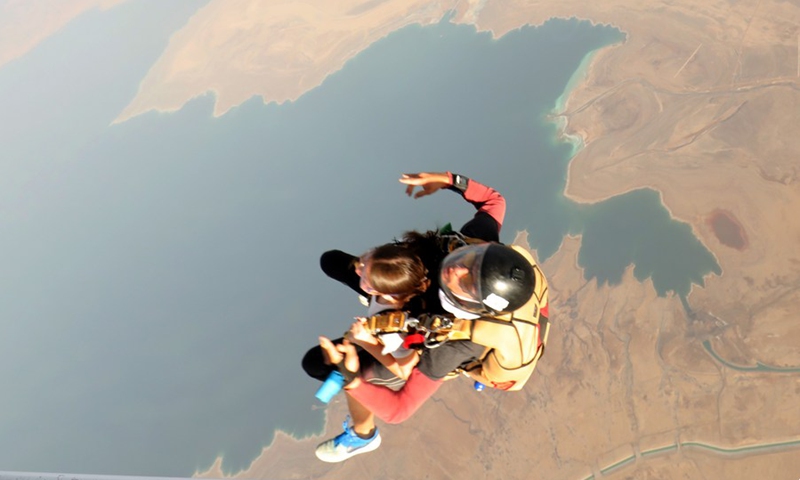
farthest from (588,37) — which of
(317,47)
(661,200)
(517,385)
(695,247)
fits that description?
(517,385)

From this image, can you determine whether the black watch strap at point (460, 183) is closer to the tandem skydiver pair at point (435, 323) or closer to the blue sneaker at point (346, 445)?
the tandem skydiver pair at point (435, 323)

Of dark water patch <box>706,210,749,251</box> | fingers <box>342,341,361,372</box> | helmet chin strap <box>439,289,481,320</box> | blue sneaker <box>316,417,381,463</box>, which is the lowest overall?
dark water patch <box>706,210,749,251</box>

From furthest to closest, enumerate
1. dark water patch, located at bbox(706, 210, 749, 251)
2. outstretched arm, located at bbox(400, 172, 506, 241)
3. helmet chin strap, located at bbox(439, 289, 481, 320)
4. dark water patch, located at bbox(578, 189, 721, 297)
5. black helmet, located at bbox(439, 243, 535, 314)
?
dark water patch, located at bbox(706, 210, 749, 251)
dark water patch, located at bbox(578, 189, 721, 297)
outstretched arm, located at bbox(400, 172, 506, 241)
helmet chin strap, located at bbox(439, 289, 481, 320)
black helmet, located at bbox(439, 243, 535, 314)

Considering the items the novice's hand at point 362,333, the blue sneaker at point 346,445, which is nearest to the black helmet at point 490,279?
the novice's hand at point 362,333

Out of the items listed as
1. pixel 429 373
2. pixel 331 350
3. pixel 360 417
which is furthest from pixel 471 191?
pixel 360 417

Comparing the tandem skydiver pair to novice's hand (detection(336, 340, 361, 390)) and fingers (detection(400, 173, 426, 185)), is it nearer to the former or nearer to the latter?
novice's hand (detection(336, 340, 361, 390))

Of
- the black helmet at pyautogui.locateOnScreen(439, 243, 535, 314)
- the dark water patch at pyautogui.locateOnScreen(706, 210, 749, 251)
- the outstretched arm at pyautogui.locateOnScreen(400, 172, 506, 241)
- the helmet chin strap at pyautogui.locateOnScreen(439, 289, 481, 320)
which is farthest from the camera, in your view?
the dark water patch at pyautogui.locateOnScreen(706, 210, 749, 251)

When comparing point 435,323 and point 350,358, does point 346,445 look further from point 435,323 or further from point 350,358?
point 435,323

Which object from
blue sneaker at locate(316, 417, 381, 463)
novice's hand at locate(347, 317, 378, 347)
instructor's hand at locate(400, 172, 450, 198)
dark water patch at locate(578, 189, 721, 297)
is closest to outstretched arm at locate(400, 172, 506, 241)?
instructor's hand at locate(400, 172, 450, 198)
